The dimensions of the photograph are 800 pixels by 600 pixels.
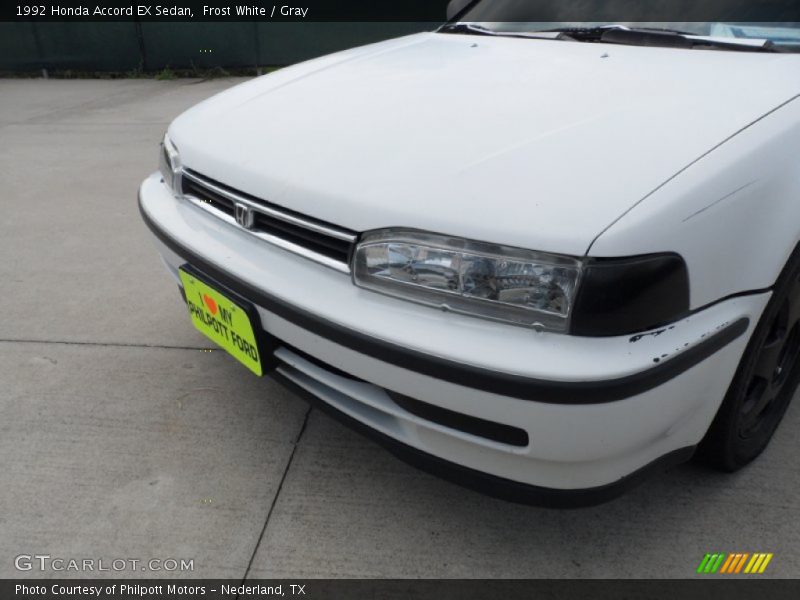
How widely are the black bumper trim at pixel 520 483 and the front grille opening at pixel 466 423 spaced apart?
0.35 ft

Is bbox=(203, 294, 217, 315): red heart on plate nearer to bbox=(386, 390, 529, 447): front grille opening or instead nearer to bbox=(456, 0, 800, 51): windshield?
bbox=(386, 390, 529, 447): front grille opening

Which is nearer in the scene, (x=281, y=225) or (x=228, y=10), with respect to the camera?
(x=281, y=225)

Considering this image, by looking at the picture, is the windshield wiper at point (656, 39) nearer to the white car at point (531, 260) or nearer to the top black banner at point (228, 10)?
the white car at point (531, 260)

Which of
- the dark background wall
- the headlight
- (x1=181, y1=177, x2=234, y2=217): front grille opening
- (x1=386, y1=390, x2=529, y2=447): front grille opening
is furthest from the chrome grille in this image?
the dark background wall

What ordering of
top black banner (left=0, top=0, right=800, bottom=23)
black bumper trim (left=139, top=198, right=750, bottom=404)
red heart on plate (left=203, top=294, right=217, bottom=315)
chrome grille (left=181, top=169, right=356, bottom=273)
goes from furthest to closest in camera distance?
Result: top black banner (left=0, top=0, right=800, bottom=23) → red heart on plate (left=203, top=294, right=217, bottom=315) → chrome grille (left=181, top=169, right=356, bottom=273) → black bumper trim (left=139, top=198, right=750, bottom=404)

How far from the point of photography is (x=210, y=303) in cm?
171

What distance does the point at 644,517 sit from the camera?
5.51 ft

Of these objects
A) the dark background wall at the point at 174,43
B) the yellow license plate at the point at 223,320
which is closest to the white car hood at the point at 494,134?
the yellow license plate at the point at 223,320

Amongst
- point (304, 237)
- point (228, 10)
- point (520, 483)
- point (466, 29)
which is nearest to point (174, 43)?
point (228, 10)

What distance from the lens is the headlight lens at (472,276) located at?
47.4 inches

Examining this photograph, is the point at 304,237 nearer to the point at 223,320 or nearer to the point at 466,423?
the point at 223,320

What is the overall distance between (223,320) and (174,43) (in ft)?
29.4

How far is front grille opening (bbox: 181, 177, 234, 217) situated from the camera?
175 centimetres

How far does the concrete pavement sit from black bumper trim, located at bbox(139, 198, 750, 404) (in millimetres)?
591
